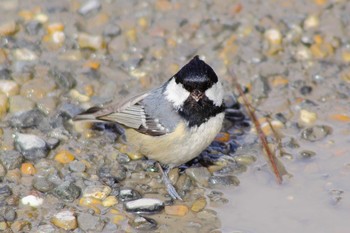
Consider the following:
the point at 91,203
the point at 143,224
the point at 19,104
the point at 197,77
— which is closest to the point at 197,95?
the point at 197,77

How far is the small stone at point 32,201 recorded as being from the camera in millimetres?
5781

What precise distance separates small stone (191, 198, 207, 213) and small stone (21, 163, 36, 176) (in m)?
1.40

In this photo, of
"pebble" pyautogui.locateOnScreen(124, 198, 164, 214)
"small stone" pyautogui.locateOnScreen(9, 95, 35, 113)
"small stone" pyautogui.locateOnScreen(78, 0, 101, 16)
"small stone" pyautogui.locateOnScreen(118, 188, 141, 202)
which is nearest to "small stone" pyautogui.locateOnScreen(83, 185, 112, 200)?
"small stone" pyautogui.locateOnScreen(118, 188, 141, 202)

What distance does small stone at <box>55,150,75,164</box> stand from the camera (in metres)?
6.30

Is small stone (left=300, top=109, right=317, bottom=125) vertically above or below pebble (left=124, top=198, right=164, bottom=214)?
above

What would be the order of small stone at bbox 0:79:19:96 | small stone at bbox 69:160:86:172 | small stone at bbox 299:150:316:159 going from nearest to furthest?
small stone at bbox 69:160:86:172, small stone at bbox 299:150:316:159, small stone at bbox 0:79:19:96

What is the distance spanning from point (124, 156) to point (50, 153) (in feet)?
2.15

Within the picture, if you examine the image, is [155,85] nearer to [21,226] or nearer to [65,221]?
[65,221]

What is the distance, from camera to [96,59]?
748 cm

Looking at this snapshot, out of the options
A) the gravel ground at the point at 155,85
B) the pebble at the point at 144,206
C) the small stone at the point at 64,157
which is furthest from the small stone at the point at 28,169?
the pebble at the point at 144,206

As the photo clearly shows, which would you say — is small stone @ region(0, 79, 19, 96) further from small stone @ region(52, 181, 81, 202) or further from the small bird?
small stone @ region(52, 181, 81, 202)

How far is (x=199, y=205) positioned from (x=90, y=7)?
2.98 metres

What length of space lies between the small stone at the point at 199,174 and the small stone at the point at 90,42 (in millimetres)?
1939

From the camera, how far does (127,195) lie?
5941mm
